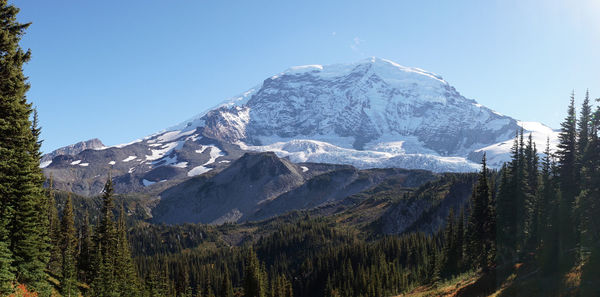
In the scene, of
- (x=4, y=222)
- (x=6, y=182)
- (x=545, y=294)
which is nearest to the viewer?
(x=4, y=222)

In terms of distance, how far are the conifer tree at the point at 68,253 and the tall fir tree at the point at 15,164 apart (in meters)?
18.0

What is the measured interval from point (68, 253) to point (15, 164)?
34.1 metres

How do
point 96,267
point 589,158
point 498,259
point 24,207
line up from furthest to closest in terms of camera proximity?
point 498,259, point 96,267, point 589,158, point 24,207

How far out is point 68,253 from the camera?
207 ft

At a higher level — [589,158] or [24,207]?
[589,158]

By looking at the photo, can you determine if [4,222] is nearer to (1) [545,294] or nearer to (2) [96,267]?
(2) [96,267]

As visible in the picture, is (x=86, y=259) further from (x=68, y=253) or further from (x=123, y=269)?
(x=68, y=253)

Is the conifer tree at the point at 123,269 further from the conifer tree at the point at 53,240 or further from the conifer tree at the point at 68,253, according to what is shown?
the conifer tree at the point at 53,240

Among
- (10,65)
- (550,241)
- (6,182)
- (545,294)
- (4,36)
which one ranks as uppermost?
(4,36)

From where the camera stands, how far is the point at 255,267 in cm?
8894

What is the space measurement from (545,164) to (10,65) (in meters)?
76.8

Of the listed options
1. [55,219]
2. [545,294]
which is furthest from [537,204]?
[55,219]

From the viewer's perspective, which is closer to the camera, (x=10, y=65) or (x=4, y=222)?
(x=10, y=65)

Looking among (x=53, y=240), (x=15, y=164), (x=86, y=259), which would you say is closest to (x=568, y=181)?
(x=15, y=164)
